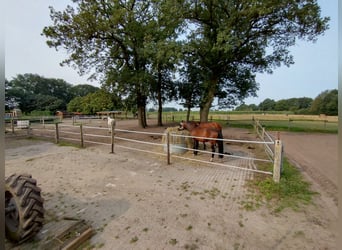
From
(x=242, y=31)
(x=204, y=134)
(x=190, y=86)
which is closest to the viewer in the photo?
(x=204, y=134)

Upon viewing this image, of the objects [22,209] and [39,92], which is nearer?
[22,209]

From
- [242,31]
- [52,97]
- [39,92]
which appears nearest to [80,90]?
[39,92]

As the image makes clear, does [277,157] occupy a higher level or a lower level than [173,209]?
higher

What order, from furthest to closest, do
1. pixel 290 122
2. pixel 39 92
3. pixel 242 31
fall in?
pixel 39 92 → pixel 290 122 → pixel 242 31

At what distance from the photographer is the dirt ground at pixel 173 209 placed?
96.1 inches

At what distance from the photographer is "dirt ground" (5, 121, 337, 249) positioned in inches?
96.1

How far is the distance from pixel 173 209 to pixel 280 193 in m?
2.19

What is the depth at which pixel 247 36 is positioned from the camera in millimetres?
11336

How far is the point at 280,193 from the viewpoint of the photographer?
3.78 metres

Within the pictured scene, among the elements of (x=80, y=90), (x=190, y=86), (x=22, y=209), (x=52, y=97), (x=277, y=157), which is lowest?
(x=22, y=209)

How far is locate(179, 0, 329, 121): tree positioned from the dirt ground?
7.81 metres

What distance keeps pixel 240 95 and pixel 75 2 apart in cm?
1469

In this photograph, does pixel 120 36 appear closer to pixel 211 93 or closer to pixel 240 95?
pixel 211 93

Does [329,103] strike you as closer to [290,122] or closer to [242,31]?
[290,122]
